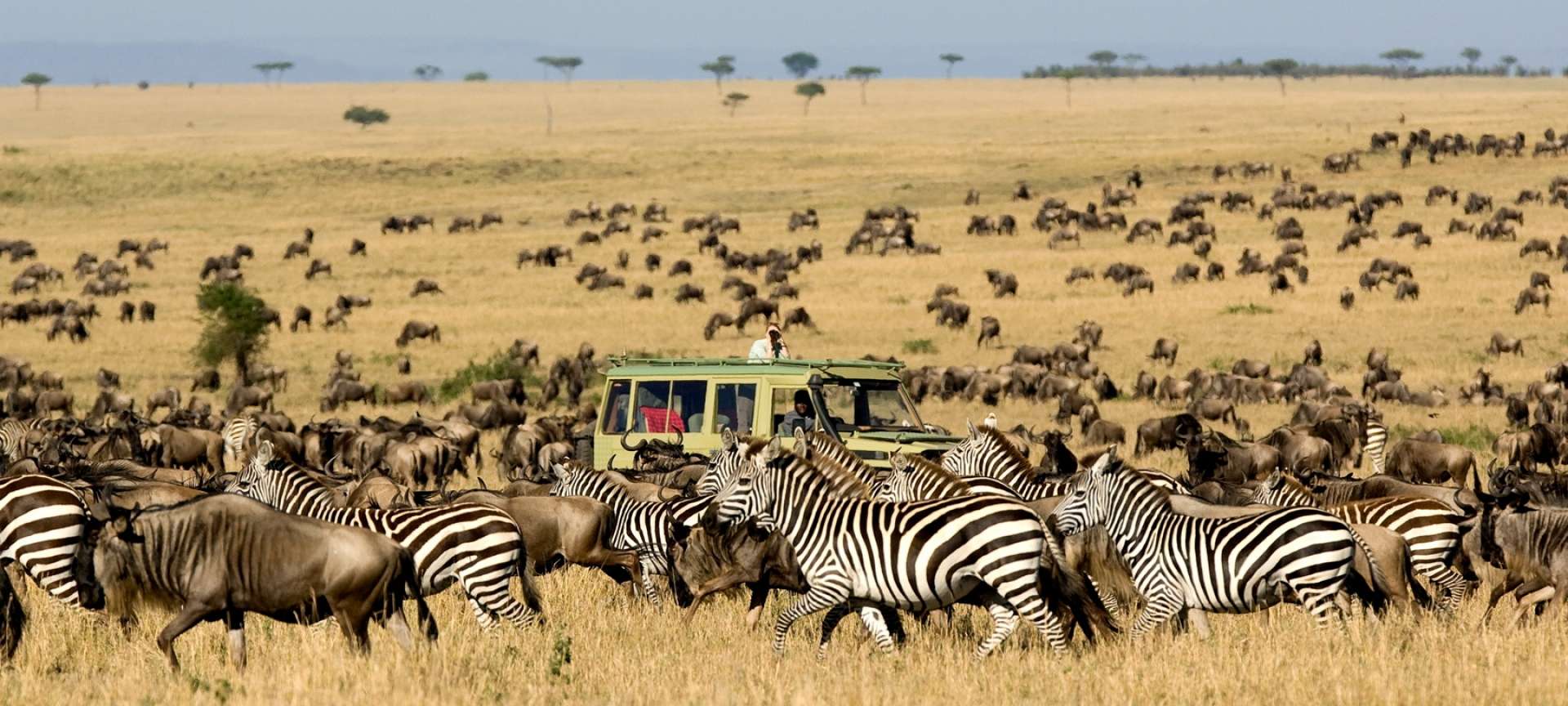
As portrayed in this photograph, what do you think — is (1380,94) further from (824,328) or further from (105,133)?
(824,328)

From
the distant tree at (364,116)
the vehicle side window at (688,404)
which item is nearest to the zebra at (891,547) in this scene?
the vehicle side window at (688,404)

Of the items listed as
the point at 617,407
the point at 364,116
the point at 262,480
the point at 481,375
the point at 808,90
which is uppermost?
the point at 808,90

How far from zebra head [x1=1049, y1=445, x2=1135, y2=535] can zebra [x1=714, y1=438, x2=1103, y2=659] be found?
797 mm

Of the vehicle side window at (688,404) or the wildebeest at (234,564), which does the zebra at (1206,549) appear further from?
the vehicle side window at (688,404)

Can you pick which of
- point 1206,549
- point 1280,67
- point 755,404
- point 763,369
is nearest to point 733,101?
point 1280,67

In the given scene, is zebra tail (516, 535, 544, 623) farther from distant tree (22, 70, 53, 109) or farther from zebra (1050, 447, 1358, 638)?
distant tree (22, 70, 53, 109)

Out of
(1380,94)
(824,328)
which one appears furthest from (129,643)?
(1380,94)

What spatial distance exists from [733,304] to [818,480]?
128 feet

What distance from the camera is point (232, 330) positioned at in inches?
1606

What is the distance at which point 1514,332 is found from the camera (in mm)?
40469

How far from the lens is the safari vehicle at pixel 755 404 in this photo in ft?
54.0

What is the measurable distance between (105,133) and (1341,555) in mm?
126318

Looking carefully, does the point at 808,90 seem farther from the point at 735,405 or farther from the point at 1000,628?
the point at 1000,628

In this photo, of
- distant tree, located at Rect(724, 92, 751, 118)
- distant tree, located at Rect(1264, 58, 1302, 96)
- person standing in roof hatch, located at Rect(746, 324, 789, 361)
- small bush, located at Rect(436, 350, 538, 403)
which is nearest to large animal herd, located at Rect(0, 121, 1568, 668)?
person standing in roof hatch, located at Rect(746, 324, 789, 361)
